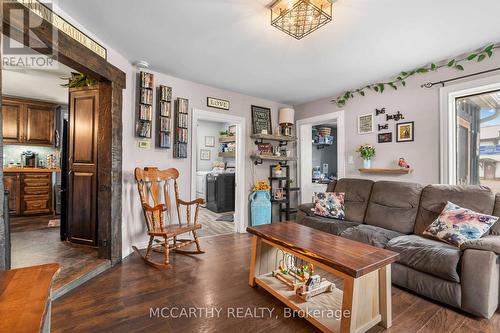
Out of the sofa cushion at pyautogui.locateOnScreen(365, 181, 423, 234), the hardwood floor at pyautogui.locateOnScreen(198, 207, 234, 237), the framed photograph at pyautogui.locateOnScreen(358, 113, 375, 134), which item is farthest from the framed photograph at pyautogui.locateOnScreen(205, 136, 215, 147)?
the sofa cushion at pyautogui.locateOnScreen(365, 181, 423, 234)

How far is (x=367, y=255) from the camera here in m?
1.63

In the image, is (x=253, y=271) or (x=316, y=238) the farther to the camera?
(x=253, y=271)

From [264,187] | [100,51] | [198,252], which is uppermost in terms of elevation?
[100,51]

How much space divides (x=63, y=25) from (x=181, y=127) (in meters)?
1.68

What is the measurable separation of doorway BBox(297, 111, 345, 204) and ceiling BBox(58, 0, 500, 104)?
989 millimetres

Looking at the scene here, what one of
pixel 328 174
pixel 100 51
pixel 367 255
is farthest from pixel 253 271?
pixel 328 174

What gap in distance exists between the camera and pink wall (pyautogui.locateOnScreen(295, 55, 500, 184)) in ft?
9.68

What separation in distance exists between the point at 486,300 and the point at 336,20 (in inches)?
97.5

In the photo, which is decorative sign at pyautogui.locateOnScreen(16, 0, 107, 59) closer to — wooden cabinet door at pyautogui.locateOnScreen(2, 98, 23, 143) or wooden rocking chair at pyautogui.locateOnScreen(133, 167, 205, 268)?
wooden rocking chair at pyautogui.locateOnScreen(133, 167, 205, 268)

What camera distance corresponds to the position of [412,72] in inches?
121

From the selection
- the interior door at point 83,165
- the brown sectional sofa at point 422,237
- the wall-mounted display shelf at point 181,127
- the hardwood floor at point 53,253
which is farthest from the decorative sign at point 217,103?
the hardwood floor at point 53,253

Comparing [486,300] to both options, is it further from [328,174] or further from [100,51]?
[328,174]

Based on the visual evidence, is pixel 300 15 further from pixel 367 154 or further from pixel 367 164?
pixel 367 164

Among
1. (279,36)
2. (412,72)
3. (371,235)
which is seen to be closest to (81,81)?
(279,36)
